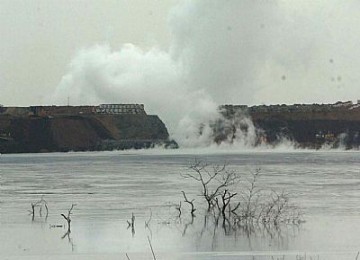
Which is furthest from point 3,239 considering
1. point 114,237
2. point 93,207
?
point 93,207

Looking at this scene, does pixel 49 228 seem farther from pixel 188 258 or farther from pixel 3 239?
pixel 188 258

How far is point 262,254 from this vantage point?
26203mm

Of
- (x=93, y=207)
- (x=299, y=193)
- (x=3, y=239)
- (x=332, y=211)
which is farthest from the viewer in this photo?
(x=299, y=193)

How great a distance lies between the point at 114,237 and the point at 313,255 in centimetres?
797

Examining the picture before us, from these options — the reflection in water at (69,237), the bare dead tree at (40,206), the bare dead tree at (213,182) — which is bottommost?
the reflection in water at (69,237)

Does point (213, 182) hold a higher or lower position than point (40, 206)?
higher

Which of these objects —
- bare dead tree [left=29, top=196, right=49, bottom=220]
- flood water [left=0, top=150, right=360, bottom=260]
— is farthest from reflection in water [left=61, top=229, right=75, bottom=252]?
bare dead tree [left=29, top=196, right=49, bottom=220]

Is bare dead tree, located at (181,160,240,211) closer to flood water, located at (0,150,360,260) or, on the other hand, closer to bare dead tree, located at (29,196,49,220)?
flood water, located at (0,150,360,260)

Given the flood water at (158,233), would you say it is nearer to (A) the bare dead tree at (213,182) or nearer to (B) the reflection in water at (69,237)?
(B) the reflection in water at (69,237)

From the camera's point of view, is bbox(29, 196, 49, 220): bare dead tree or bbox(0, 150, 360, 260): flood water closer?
bbox(0, 150, 360, 260): flood water

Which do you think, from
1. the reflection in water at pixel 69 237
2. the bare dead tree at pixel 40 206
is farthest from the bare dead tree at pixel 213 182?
the bare dead tree at pixel 40 206

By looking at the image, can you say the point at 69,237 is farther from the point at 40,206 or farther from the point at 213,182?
the point at 213,182

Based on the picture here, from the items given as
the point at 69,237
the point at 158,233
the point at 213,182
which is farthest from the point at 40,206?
the point at 213,182

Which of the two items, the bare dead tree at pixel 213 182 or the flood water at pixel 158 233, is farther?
the bare dead tree at pixel 213 182
